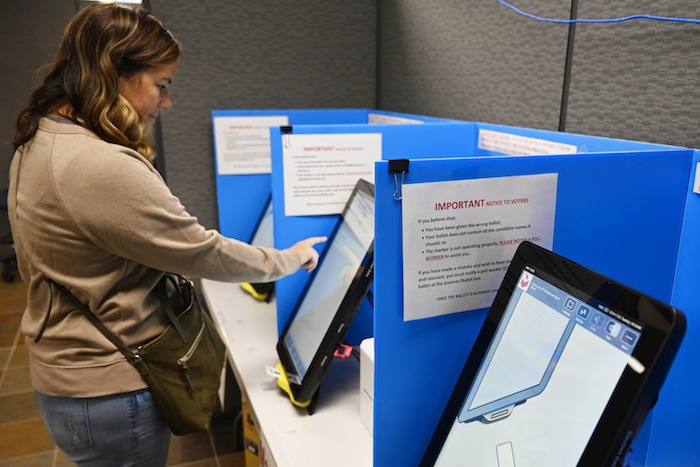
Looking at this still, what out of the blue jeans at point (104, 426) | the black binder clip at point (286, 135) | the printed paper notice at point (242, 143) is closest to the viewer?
the blue jeans at point (104, 426)

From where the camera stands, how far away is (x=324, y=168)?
1169 mm

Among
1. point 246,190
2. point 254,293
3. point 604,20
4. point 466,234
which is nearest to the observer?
point 466,234

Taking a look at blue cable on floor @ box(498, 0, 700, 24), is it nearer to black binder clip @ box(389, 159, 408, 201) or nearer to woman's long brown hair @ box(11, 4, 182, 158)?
Result: black binder clip @ box(389, 159, 408, 201)

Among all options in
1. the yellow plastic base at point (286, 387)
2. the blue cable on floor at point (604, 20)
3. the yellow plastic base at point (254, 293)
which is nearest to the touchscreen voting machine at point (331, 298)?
the yellow plastic base at point (286, 387)

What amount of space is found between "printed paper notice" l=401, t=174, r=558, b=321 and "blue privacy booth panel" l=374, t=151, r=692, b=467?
13 mm

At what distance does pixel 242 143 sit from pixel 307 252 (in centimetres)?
81

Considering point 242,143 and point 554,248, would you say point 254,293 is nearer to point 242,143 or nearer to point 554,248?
point 242,143

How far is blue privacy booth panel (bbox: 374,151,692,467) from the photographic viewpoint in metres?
0.64

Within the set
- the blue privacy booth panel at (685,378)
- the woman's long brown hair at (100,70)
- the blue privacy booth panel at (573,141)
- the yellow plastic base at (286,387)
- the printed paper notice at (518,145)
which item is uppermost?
the woman's long brown hair at (100,70)

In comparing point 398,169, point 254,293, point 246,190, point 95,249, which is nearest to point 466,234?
point 398,169

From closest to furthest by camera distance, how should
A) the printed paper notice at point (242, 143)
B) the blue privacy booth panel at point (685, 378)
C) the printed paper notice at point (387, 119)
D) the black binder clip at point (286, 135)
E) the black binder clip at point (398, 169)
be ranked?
the black binder clip at point (398, 169)
the blue privacy booth panel at point (685, 378)
the black binder clip at point (286, 135)
the printed paper notice at point (387, 119)
the printed paper notice at point (242, 143)

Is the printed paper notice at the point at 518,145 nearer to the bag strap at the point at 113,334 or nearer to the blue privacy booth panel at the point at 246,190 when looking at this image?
the blue privacy booth panel at the point at 246,190

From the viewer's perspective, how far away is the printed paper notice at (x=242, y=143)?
178 cm

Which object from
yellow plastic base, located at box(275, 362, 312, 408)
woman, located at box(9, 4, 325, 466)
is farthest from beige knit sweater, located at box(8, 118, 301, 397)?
yellow plastic base, located at box(275, 362, 312, 408)
